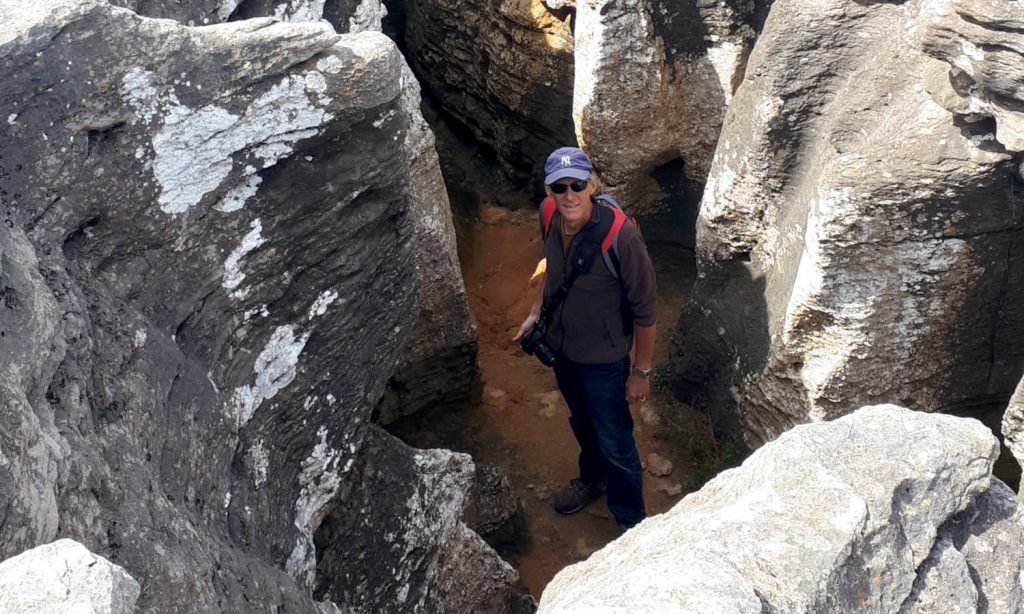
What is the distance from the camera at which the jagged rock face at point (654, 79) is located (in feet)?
17.5

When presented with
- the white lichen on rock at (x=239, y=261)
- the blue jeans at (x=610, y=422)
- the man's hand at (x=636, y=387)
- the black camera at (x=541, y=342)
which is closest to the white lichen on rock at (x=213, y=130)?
the white lichen on rock at (x=239, y=261)

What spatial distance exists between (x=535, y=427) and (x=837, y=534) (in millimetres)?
3735

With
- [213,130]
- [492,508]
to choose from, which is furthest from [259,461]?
[492,508]

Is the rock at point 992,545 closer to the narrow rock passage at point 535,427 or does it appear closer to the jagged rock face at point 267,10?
the narrow rock passage at point 535,427

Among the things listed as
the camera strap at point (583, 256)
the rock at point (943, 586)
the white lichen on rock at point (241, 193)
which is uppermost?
the white lichen on rock at point (241, 193)

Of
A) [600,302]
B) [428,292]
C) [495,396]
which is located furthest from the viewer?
[495,396]

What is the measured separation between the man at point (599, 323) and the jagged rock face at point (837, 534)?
1554 millimetres

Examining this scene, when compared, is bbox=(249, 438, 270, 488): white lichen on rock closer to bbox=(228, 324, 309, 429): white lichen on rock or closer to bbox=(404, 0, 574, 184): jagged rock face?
bbox=(228, 324, 309, 429): white lichen on rock

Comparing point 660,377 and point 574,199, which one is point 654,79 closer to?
point 660,377

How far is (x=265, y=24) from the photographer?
281cm

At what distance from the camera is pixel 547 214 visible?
4.09 meters

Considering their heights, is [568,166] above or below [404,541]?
above

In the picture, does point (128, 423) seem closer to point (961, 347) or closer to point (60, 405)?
point (60, 405)

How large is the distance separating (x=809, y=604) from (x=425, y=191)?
10.5 feet
